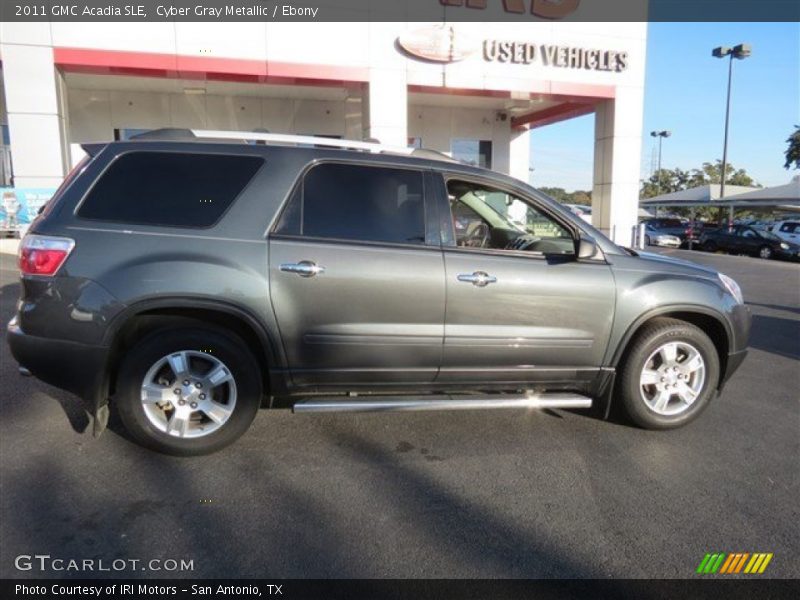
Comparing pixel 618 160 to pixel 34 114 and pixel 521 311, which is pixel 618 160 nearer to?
pixel 521 311

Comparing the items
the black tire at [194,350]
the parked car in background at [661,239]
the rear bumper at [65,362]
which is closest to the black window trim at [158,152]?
the black tire at [194,350]

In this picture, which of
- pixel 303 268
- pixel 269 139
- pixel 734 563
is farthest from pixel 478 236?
pixel 734 563

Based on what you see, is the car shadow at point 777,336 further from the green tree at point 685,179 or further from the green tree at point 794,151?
the green tree at point 685,179

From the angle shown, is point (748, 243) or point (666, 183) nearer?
point (748, 243)

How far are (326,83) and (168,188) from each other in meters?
11.6

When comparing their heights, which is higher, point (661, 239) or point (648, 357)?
point (648, 357)

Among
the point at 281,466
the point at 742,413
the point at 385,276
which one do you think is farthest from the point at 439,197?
the point at 742,413

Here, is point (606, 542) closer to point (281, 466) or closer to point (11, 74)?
point (281, 466)

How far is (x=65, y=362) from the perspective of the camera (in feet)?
11.2

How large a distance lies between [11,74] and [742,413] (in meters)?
14.3

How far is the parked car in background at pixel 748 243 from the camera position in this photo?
75.0ft

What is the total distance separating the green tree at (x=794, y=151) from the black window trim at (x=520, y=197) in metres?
55.5

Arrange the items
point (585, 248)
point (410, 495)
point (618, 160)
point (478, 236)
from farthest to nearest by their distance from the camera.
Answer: point (618, 160) → point (478, 236) → point (585, 248) → point (410, 495)

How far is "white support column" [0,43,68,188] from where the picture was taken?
483 inches
